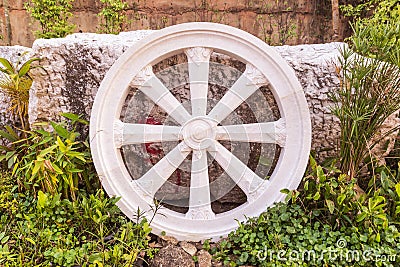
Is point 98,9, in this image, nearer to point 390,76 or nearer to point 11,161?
point 11,161

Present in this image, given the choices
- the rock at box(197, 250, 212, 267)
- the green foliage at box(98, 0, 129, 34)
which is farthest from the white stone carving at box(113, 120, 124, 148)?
the green foliage at box(98, 0, 129, 34)

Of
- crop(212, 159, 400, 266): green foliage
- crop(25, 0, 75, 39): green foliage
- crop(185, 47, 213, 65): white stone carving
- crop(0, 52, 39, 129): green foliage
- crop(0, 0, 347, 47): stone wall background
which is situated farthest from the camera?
crop(0, 0, 347, 47): stone wall background

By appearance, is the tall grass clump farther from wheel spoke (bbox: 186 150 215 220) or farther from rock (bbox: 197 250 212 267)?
rock (bbox: 197 250 212 267)

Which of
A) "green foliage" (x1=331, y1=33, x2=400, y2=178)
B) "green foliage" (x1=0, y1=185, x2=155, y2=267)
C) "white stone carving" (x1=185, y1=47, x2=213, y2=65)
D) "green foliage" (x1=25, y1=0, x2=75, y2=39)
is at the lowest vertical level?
"green foliage" (x1=0, y1=185, x2=155, y2=267)

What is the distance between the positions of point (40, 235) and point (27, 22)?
314 cm

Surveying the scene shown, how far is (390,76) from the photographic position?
7.27 feet

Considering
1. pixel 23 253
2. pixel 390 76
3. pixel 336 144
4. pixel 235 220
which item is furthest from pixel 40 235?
pixel 390 76

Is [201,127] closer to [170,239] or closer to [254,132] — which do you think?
[254,132]

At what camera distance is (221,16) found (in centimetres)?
446

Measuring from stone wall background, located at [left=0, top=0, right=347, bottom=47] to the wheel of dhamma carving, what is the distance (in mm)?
2006

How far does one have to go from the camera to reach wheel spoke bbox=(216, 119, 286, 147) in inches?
97.7

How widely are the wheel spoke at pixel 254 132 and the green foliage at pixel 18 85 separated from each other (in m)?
1.39

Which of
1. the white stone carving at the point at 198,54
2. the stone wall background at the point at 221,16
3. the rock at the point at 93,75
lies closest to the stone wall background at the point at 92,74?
the rock at the point at 93,75

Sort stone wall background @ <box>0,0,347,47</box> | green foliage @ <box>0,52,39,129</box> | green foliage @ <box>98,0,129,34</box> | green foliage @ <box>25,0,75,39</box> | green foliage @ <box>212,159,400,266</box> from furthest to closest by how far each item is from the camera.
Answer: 1. stone wall background @ <box>0,0,347,47</box>
2. green foliage @ <box>98,0,129,34</box>
3. green foliage @ <box>25,0,75,39</box>
4. green foliage @ <box>0,52,39,129</box>
5. green foliage @ <box>212,159,400,266</box>
